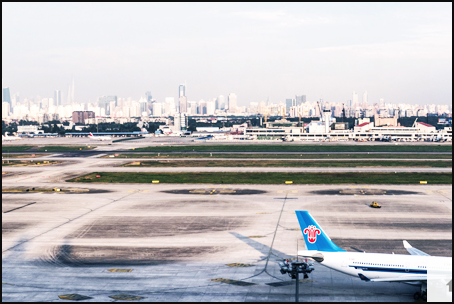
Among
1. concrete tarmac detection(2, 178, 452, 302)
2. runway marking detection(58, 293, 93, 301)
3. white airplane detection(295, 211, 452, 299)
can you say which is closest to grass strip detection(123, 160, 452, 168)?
concrete tarmac detection(2, 178, 452, 302)

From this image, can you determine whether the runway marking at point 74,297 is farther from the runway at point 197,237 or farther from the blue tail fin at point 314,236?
the blue tail fin at point 314,236

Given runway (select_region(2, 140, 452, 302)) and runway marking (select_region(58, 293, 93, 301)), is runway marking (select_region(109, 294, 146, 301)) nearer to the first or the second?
runway (select_region(2, 140, 452, 302))

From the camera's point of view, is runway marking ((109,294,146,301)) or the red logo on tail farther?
Result: the red logo on tail

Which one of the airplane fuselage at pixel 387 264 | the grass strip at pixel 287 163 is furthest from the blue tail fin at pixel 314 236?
the grass strip at pixel 287 163

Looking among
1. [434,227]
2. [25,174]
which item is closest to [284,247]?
[434,227]

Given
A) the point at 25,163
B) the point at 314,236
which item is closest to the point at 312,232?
the point at 314,236

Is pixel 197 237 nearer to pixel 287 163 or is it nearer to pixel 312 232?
pixel 312 232

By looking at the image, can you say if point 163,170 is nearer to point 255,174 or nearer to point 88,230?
point 255,174
